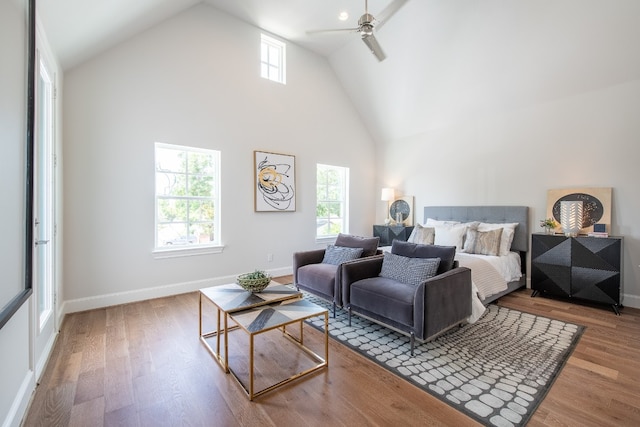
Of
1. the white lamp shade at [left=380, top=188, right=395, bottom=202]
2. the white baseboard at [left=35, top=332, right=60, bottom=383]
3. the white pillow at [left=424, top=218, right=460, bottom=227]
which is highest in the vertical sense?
the white lamp shade at [left=380, top=188, right=395, bottom=202]

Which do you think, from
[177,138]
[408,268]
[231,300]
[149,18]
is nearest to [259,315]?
[231,300]

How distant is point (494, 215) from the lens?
14.8 feet

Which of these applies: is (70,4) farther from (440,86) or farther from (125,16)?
(440,86)

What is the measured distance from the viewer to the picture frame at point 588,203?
3.58 metres

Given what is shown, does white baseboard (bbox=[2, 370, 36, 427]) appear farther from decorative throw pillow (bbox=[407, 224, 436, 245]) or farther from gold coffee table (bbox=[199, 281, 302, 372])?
decorative throw pillow (bbox=[407, 224, 436, 245])

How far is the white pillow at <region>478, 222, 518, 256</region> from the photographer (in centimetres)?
404

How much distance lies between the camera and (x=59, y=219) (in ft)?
9.74

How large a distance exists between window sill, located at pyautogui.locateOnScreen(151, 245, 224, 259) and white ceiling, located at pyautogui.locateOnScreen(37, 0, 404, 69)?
229cm

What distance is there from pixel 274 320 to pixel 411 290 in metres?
1.26

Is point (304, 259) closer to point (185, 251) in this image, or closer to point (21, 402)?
point (185, 251)

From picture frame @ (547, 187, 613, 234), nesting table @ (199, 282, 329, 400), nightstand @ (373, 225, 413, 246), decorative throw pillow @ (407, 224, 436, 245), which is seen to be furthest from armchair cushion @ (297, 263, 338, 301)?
picture frame @ (547, 187, 613, 234)

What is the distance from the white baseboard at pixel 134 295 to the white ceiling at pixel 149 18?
2581 millimetres

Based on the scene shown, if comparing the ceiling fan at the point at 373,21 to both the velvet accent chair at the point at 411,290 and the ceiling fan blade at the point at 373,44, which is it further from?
the velvet accent chair at the point at 411,290

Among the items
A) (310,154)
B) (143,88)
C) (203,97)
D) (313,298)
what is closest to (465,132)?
(310,154)
